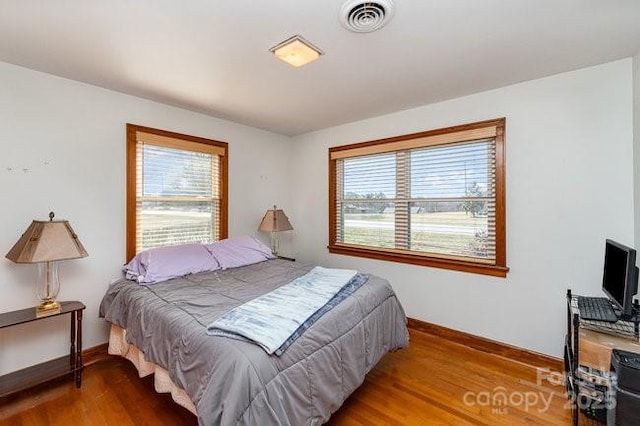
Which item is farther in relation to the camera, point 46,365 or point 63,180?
point 63,180

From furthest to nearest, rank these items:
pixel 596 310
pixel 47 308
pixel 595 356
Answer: pixel 47 308
pixel 596 310
pixel 595 356

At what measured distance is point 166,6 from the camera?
153 centimetres

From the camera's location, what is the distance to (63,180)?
2.39m

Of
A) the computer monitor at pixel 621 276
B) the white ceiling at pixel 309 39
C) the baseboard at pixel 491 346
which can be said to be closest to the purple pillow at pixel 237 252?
the white ceiling at pixel 309 39

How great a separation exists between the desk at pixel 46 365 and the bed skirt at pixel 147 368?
230 millimetres

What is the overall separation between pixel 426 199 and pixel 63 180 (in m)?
3.37

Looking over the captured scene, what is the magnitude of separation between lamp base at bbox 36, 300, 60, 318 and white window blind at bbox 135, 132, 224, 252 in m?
0.82

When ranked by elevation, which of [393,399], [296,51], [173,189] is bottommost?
[393,399]

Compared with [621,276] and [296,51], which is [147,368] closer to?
[296,51]

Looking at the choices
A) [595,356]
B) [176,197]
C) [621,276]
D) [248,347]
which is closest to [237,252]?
[176,197]

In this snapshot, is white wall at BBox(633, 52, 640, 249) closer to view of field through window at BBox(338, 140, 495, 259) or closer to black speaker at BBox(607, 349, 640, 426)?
view of field through window at BBox(338, 140, 495, 259)

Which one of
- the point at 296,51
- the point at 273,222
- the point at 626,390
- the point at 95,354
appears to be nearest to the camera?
the point at 626,390

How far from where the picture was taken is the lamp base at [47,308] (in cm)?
203

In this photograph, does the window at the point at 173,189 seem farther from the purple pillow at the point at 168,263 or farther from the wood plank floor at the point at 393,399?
the wood plank floor at the point at 393,399
